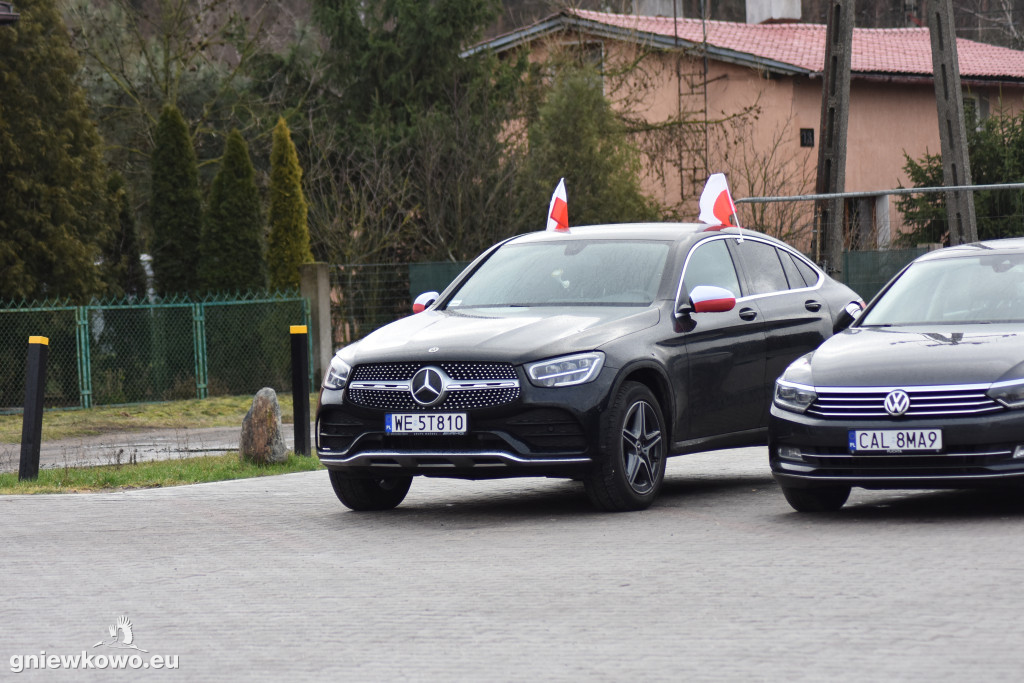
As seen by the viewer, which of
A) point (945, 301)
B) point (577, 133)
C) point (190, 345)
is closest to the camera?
point (945, 301)

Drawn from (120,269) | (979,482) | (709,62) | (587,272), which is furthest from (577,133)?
(979,482)

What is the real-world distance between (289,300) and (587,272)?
14.1 m

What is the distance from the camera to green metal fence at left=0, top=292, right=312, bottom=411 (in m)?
22.2

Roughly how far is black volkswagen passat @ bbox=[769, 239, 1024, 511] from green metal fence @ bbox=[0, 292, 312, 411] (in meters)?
13.6

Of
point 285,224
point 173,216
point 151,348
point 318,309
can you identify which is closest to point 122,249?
point 173,216

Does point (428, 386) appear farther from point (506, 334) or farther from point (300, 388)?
point (300, 388)

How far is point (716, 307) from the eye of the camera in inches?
397

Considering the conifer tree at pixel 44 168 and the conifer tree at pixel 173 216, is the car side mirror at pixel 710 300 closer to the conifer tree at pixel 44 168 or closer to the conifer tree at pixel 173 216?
the conifer tree at pixel 44 168

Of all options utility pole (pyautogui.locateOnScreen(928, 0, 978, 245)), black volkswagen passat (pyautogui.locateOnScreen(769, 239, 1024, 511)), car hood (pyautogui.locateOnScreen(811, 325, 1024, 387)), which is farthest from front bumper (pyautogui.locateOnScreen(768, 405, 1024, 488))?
utility pole (pyautogui.locateOnScreen(928, 0, 978, 245))

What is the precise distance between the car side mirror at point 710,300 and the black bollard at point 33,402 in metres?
5.18

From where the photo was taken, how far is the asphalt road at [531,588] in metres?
5.83

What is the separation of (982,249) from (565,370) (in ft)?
9.98

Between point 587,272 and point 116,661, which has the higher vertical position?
point 587,272

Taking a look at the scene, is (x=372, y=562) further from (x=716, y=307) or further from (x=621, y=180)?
(x=621, y=180)
